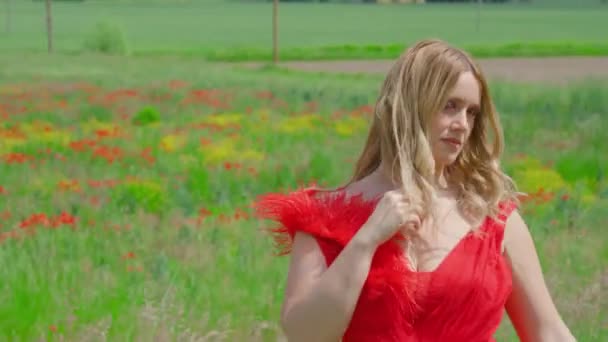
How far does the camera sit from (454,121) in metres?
2.63

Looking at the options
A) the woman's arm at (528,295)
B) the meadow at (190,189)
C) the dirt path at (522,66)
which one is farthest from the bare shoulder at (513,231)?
the dirt path at (522,66)

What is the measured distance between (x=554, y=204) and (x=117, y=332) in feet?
14.9

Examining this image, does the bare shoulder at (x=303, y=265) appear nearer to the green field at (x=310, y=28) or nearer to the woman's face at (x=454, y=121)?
the woman's face at (x=454, y=121)

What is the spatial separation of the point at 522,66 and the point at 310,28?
28.6m

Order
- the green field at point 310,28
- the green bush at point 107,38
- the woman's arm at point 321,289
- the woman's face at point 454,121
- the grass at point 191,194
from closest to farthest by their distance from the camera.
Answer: the woman's arm at point 321,289
the woman's face at point 454,121
the grass at point 191,194
the green field at point 310,28
the green bush at point 107,38

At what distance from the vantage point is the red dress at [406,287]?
2.52 meters

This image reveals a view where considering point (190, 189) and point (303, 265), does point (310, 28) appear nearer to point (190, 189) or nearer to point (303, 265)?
point (190, 189)

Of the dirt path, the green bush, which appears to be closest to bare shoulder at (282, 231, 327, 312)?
the dirt path

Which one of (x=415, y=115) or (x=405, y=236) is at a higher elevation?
(x=415, y=115)

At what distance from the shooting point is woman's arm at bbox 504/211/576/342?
8.90 ft

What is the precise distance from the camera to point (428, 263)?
8.48 feet

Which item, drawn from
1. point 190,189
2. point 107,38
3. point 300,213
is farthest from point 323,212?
point 107,38

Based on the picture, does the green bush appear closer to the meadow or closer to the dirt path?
the dirt path

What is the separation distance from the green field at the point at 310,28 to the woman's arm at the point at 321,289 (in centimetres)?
3973
